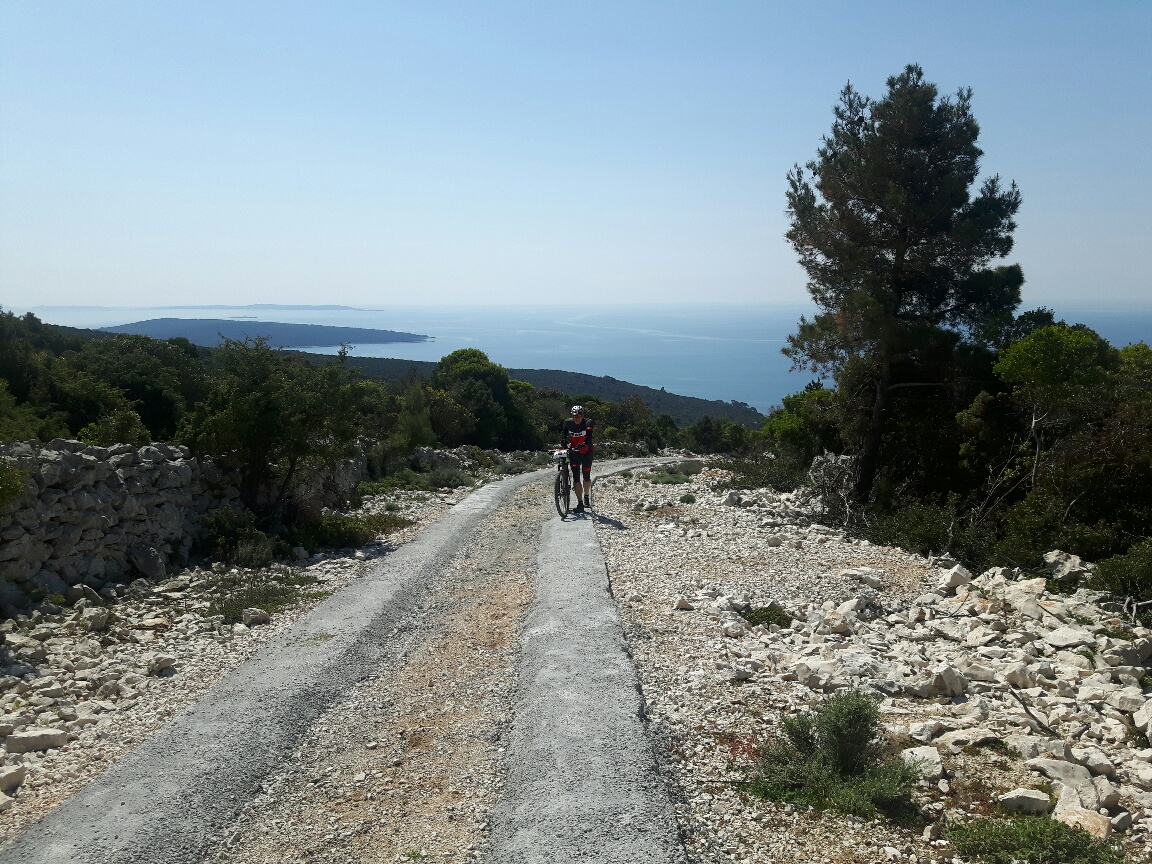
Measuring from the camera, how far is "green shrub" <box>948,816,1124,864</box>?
13.6ft

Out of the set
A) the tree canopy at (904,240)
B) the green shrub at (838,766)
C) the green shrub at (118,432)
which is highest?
the tree canopy at (904,240)

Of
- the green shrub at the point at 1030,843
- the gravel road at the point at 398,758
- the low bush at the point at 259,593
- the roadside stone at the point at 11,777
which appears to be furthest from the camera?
the low bush at the point at 259,593

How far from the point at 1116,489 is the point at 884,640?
5239mm

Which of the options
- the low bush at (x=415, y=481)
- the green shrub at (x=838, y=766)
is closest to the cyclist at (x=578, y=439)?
the low bush at (x=415, y=481)

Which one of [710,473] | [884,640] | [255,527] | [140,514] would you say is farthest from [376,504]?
[884,640]

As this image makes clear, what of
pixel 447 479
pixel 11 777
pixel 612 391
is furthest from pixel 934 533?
pixel 612 391

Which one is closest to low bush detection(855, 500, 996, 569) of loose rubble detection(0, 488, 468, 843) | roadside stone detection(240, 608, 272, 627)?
loose rubble detection(0, 488, 468, 843)

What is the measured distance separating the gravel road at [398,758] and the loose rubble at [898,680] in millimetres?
493

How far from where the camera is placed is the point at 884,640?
806 cm

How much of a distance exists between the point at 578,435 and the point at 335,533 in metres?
4.67

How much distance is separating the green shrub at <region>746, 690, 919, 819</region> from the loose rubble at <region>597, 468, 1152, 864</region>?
117mm

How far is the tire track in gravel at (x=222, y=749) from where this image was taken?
472cm

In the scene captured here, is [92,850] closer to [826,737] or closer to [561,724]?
[561,724]

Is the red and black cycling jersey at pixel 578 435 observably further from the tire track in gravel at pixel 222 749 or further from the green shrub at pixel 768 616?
the green shrub at pixel 768 616
